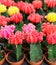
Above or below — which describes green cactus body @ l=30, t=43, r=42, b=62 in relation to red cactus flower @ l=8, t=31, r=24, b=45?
below

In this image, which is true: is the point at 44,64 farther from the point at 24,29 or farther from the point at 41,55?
the point at 24,29

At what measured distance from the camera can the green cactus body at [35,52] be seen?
40.6 inches

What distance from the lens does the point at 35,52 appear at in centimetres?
104

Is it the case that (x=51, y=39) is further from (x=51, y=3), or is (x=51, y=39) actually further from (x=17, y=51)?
(x=51, y=3)

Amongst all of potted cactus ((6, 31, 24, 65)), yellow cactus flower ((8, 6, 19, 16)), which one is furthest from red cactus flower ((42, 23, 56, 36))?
yellow cactus flower ((8, 6, 19, 16))

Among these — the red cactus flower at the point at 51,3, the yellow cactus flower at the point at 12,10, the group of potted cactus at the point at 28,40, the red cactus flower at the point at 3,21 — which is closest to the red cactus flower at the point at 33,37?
the group of potted cactus at the point at 28,40

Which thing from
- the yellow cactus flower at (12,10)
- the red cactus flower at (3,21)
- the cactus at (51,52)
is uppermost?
the yellow cactus flower at (12,10)

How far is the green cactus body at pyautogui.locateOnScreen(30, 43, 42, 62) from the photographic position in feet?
3.39

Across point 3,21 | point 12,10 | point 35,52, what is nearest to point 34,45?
point 35,52

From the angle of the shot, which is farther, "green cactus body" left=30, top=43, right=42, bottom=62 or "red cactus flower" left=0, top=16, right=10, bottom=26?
"red cactus flower" left=0, top=16, right=10, bottom=26

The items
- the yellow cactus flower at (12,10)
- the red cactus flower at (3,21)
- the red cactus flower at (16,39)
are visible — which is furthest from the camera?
the yellow cactus flower at (12,10)

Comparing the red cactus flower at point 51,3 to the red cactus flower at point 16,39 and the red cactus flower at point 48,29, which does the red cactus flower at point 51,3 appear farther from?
the red cactus flower at point 16,39

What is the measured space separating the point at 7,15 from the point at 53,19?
313mm

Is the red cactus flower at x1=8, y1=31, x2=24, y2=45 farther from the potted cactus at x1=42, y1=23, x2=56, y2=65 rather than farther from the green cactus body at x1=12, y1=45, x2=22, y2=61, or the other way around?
the potted cactus at x1=42, y1=23, x2=56, y2=65
